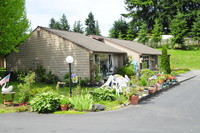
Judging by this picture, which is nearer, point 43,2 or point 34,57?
point 43,2

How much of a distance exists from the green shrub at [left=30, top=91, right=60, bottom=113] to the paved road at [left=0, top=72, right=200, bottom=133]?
1.17 feet

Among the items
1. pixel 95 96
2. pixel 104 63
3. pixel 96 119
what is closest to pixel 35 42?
pixel 104 63

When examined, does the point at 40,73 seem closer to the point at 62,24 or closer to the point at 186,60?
the point at 186,60

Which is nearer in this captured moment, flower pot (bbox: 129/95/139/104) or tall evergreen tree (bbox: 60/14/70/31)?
flower pot (bbox: 129/95/139/104)

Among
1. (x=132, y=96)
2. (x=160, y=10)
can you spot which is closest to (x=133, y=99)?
(x=132, y=96)

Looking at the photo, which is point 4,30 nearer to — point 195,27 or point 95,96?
point 95,96

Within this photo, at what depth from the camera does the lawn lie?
1433 inches

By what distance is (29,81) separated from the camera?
31.5 feet

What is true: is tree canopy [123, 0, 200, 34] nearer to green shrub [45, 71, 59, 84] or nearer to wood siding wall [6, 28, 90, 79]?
wood siding wall [6, 28, 90, 79]

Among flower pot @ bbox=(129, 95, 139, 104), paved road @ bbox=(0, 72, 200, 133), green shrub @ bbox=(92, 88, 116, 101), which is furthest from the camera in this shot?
green shrub @ bbox=(92, 88, 116, 101)

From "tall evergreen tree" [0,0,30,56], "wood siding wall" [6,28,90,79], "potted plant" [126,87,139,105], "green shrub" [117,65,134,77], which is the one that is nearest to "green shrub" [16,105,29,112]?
"potted plant" [126,87,139,105]

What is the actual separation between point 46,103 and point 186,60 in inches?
1468

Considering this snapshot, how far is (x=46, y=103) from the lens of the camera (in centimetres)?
833

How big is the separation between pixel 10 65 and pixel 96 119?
1808 cm
